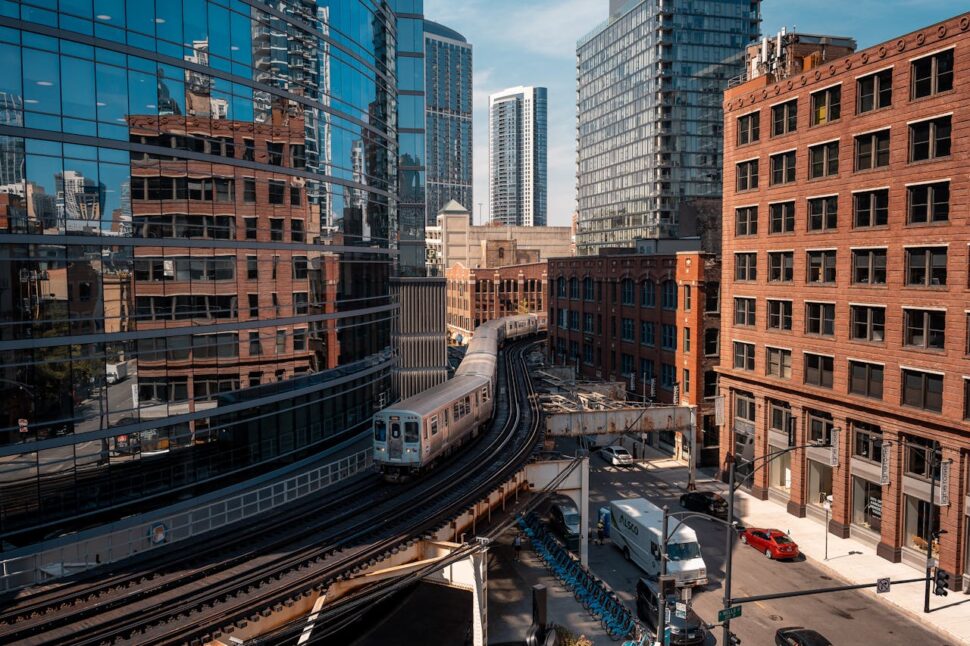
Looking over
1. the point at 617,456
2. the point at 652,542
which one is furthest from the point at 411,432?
the point at 617,456

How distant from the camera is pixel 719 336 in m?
56.5

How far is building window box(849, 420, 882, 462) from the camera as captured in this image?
39.1 meters

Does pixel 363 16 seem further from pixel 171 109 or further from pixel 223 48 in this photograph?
pixel 171 109

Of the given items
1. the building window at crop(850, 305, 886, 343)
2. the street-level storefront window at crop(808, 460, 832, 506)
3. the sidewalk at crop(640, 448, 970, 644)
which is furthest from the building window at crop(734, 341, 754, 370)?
the building window at crop(850, 305, 886, 343)

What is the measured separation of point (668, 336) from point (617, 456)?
35.2ft

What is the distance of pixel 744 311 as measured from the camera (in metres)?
50.5

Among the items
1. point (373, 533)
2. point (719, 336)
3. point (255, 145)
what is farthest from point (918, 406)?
point (255, 145)

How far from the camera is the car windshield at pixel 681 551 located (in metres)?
34.4

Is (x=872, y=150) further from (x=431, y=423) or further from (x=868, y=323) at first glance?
(x=431, y=423)

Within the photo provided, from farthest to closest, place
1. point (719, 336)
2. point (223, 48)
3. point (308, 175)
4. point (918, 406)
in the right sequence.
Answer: point (719, 336)
point (308, 175)
point (918, 406)
point (223, 48)

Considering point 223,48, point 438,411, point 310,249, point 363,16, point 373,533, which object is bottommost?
point 373,533

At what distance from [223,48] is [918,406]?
36695 mm

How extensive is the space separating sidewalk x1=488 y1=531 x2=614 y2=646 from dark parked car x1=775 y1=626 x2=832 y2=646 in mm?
6490

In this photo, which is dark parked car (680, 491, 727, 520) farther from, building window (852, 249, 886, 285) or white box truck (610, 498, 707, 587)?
building window (852, 249, 886, 285)
